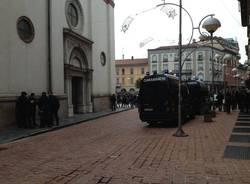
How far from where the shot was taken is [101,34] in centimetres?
3619

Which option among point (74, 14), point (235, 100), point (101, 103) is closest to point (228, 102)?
point (235, 100)

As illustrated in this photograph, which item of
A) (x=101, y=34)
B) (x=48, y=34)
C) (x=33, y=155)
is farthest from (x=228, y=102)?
(x=33, y=155)

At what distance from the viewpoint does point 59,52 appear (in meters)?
25.9

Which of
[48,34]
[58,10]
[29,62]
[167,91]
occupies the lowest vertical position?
[167,91]

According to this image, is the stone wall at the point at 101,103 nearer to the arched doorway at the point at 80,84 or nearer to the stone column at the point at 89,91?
the stone column at the point at 89,91

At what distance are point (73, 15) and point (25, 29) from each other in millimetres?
8636

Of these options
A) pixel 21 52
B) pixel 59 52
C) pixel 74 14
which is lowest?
pixel 21 52

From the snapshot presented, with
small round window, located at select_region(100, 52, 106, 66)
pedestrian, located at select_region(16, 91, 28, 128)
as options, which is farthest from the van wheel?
small round window, located at select_region(100, 52, 106, 66)

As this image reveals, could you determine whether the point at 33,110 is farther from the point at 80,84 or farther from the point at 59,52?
the point at 80,84

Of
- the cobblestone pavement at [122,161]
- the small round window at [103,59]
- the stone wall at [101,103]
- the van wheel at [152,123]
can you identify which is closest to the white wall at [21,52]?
the cobblestone pavement at [122,161]

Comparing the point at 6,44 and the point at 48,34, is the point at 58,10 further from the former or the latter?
the point at 6,44

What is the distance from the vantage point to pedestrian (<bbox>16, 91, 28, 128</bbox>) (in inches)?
759

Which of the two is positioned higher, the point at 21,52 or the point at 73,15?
the point at 73,15

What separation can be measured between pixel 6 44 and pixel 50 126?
14.4ft
